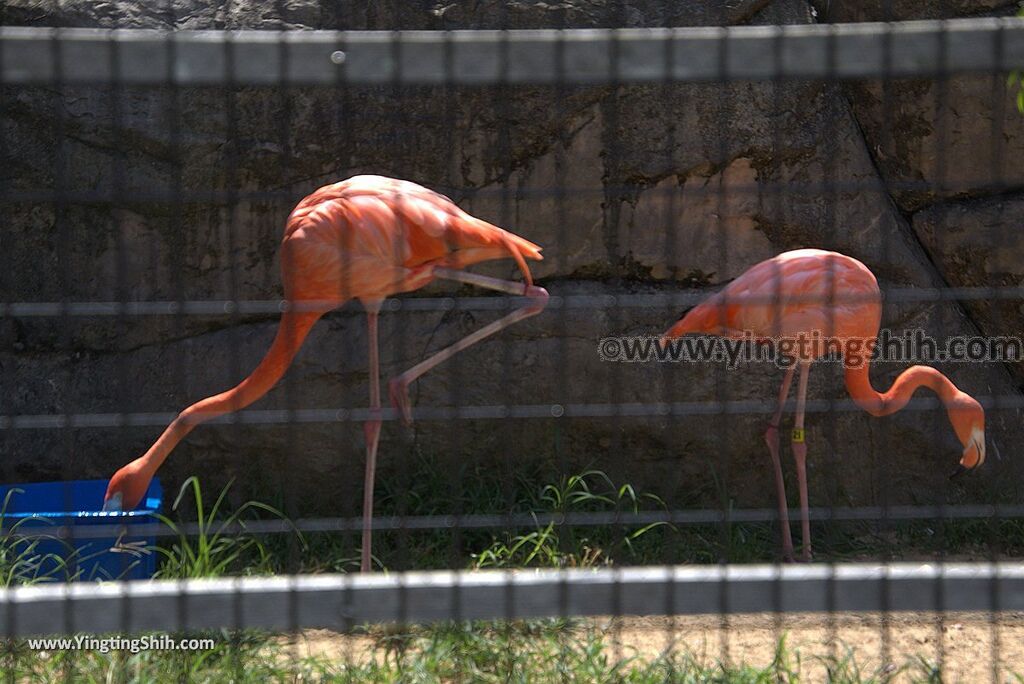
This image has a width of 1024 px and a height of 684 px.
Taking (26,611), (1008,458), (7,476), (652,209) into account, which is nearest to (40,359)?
(7,476)

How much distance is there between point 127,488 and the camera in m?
3.46

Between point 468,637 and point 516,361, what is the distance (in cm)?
167

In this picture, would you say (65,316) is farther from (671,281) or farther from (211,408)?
(671,281)

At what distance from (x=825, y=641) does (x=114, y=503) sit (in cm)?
215

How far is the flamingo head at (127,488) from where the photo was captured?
11.4 ft

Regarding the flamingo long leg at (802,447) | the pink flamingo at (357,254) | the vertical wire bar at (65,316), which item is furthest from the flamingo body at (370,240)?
the flamingo long leg at (802,447)

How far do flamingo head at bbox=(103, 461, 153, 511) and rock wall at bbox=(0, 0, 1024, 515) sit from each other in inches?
31.8

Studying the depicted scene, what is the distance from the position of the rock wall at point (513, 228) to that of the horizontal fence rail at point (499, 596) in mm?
2392

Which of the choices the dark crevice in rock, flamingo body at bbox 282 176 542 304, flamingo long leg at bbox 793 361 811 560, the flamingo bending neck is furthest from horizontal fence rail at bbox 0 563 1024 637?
the dark crevice in rock

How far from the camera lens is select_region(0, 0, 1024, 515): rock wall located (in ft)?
14.3

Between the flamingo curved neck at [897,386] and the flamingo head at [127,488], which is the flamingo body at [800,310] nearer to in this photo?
the flamingo curved neck at [897,386]

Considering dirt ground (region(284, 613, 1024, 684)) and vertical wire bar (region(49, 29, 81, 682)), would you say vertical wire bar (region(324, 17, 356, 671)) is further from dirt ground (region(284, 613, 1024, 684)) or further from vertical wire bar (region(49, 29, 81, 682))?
vertical wire bar (region(49, 29, 81, 682))

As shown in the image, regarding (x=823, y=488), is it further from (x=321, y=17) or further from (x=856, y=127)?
(x=321, y=17)

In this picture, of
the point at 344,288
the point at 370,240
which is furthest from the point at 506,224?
the point at 344,288
